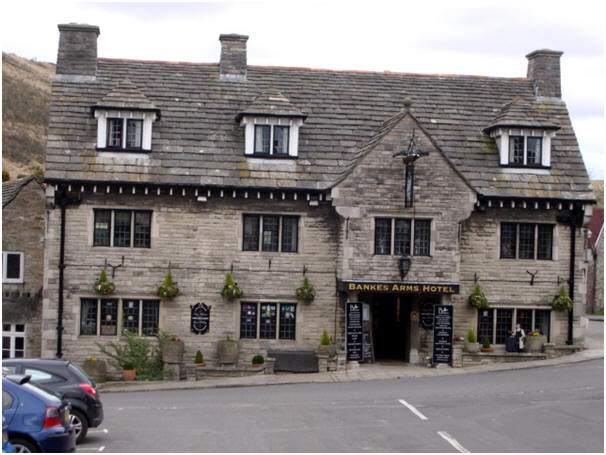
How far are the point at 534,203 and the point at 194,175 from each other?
37.7ft

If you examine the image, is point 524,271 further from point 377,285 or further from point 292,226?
point 292,226

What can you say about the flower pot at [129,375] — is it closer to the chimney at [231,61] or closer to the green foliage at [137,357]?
the green foliage at [137,357]

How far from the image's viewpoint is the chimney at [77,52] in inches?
1224

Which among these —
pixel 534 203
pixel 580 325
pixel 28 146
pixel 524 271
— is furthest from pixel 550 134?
pixel 28 146

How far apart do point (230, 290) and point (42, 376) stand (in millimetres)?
12003

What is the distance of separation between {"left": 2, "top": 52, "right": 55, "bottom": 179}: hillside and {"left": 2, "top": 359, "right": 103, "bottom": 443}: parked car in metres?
49.0

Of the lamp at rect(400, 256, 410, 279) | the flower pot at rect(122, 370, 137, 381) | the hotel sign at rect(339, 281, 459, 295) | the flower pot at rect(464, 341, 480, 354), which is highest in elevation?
the lamp at rect(400, 256, 410, 279)

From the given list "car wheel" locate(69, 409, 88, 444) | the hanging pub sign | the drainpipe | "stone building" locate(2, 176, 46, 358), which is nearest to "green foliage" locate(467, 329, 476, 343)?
the hanging pub sign

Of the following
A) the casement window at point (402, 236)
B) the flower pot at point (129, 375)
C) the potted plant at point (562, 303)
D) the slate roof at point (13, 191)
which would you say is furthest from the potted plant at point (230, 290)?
the potted plant at point (562, 303)

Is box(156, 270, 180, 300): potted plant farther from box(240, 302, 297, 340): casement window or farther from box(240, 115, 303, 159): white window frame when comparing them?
box(240, 115, 303, 159): white window frame

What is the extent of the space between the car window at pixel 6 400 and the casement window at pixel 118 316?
15.3m

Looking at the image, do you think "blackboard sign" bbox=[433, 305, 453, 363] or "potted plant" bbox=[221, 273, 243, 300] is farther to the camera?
"blackboard sign" bbox=[433, 305, 453, 363]

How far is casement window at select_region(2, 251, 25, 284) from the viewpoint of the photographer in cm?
3152

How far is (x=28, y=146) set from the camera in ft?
259
